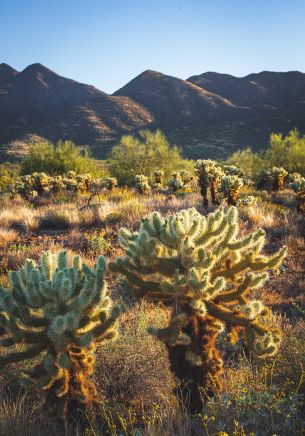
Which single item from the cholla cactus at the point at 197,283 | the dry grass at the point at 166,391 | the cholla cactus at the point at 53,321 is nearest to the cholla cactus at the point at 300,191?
the dry grass at the point at 166,391

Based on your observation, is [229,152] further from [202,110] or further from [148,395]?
[148,395]

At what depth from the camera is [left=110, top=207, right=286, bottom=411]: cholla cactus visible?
9.36ft

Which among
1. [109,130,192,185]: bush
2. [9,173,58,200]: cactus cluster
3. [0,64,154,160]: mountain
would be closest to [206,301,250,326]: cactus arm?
[9,173,58,200]: cactus cluster

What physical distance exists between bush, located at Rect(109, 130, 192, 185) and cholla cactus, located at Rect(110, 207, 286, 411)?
23177 millimetres

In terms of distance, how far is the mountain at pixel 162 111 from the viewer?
220 ft

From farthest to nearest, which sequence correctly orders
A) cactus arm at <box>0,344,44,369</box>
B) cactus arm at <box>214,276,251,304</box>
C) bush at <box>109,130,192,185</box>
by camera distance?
1. bush at <box>109,130,192,185</box>
2. cactus arm at <box>214,276,251,304</box>
3. cactus arm at <box>0,344,44,369</box>

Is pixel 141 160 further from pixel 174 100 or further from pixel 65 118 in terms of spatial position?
pixel 174 100

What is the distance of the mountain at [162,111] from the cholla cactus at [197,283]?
54.7m

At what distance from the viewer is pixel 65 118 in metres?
76.6

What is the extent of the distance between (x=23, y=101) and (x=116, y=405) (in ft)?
374

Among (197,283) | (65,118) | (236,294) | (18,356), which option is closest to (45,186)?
(18,356)

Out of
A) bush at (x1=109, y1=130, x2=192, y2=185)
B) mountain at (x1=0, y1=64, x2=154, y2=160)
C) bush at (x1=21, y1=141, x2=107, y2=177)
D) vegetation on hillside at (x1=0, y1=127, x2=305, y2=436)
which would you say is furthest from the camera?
mountain at (x1=0, y1=64, x2=154, y2=160)

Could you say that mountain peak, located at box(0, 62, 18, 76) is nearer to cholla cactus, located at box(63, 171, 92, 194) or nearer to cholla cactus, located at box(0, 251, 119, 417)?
cholla cactus, located at box(63, 171, 92, 194)

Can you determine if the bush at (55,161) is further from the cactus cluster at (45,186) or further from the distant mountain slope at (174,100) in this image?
the distant mountain slope at (174,100)
